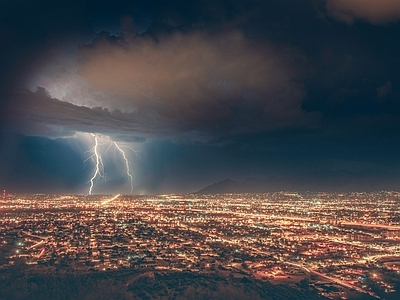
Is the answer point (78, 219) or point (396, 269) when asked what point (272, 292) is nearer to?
point (396, 269)

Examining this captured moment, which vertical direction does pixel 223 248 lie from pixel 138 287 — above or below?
above

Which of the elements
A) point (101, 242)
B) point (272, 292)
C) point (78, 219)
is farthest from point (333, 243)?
point (78, 219)

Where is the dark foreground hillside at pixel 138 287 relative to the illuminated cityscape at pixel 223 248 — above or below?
below

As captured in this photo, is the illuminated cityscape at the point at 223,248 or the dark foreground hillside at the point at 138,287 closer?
the dark foreground hillside at the point at 138,287

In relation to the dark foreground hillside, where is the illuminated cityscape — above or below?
above

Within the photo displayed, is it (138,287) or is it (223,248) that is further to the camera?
(223,248)

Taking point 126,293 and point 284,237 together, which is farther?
point 284,237

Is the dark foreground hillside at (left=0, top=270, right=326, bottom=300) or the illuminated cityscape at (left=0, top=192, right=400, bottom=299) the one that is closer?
the dark foreground hillside at (left=0, top=270, right=326, bottom=300)

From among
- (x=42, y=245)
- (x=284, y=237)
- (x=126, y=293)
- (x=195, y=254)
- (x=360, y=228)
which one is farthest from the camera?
(x=360, y=228)
